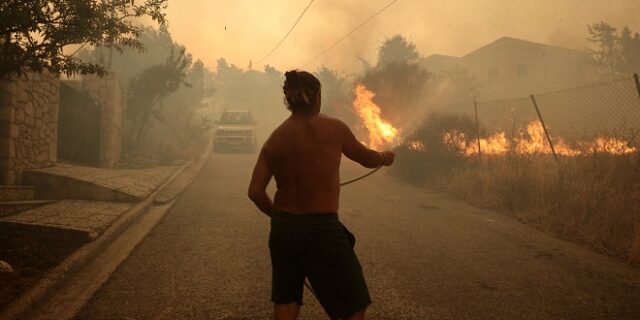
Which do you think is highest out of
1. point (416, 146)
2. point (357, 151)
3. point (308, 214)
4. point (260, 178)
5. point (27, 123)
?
Result: point (27, 123)

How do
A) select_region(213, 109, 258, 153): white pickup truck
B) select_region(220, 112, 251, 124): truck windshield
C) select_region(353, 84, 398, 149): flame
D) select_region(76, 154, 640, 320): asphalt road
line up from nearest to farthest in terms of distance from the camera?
select_region(76, 154, 640, 320): asphalt road
select_region(353, 84, 398, 149): flame
select_region(213, 109, 258, 153): white pickup truck
select_region(220, 112, 251, 124): truck windshield

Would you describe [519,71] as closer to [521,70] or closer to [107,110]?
[521,70]

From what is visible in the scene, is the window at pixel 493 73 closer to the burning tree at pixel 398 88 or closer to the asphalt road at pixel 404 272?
the burning tree at pixel 398 88

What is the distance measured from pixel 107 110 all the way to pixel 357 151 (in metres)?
11.9

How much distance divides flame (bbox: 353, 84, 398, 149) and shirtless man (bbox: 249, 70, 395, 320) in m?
13.7

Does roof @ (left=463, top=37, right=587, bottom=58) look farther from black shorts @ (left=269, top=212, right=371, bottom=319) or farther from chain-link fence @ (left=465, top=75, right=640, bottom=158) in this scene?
black shorts @ (left=269, top=212, right=371, bottom=319)

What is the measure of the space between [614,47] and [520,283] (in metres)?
48.0

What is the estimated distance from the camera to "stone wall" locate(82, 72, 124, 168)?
1186 cm

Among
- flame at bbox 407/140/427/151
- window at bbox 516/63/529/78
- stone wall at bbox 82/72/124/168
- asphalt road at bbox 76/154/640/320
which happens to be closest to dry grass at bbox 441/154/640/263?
asphalt road at bbox 76/154/640/320

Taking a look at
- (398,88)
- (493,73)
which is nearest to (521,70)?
(493,73)

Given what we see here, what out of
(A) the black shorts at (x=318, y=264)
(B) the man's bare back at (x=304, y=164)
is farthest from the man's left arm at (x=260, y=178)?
(A) the black shorts at (x=318, y=264)

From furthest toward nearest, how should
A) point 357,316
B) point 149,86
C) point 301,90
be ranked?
point 149,86, point 301,90, point 357,316

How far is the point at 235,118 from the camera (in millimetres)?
20594

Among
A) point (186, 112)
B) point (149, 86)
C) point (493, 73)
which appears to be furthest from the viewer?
point (493, 73)
